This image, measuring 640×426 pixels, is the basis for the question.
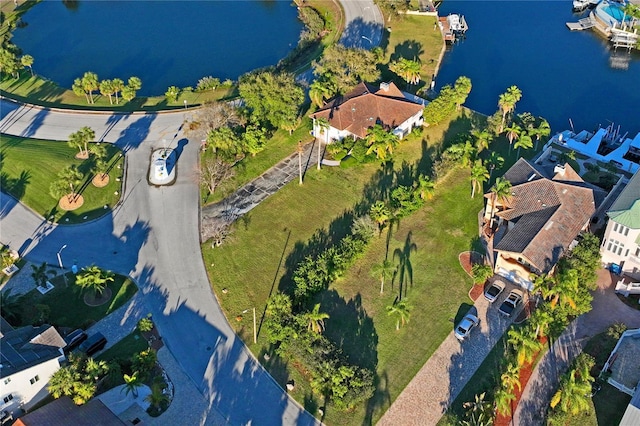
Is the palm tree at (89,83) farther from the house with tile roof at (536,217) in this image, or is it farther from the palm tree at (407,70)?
the house with tile roof at (536,217)

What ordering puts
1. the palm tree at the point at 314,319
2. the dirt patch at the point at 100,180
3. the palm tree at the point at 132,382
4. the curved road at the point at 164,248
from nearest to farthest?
the palm tree at the point at 132,382 → the curved road at the point at 164,248 → the palm tree at the point at 314,319 → the dirt patch at the point at 100,180

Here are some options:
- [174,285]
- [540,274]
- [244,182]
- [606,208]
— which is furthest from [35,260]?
[606,208]

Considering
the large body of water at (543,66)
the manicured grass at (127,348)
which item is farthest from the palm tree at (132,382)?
the large body of water at (543,66)

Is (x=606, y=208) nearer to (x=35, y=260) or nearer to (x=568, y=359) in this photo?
(x=568, y=359)

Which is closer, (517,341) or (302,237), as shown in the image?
(517,341)

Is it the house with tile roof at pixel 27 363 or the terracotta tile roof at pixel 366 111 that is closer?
the house with tile roof at pixel 27 363

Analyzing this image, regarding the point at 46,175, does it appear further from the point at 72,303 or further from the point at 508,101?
the point at 508,101
